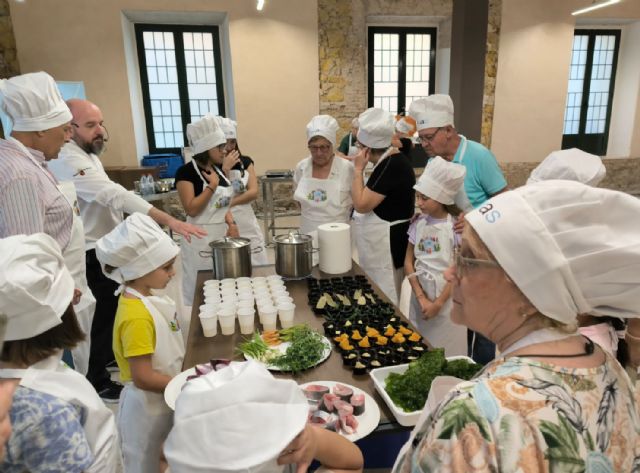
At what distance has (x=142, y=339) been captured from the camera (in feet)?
5.24

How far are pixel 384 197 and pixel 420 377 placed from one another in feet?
5.43

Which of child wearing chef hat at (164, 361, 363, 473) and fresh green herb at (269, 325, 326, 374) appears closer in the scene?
child wearing chef hat at (164, 361, 363, 473)

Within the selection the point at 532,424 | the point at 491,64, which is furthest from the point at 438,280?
the point at 491,64

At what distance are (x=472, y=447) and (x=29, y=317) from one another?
998mm

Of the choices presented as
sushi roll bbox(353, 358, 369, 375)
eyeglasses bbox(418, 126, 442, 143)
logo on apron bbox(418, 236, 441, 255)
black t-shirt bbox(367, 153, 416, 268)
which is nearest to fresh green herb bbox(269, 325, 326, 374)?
sushi roll bbox(353, 358, 369, 375)

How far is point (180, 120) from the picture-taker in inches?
283

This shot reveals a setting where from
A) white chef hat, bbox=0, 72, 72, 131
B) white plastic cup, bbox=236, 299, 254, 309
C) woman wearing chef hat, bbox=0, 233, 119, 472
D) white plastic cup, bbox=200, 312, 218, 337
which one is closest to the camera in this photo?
woman wearing chef hat, bbox=0, 233, 119, 472

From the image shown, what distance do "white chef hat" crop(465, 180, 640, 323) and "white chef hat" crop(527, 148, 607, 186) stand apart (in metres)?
1.17

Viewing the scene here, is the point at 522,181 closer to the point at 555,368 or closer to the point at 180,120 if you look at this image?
the point at 180,120

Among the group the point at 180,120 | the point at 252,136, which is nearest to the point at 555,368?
the point at 252,136

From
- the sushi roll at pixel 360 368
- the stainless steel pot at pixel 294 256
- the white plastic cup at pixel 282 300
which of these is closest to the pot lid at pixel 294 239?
the stainless steel pot at pixel 294 256

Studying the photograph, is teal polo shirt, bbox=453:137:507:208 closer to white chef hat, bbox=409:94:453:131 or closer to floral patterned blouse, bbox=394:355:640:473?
white chef hat, bbox=409:94:453:131

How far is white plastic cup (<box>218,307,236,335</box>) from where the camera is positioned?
1851 millimetres

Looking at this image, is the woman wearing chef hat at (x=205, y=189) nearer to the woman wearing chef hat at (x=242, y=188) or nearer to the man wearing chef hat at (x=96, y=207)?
the woman wearing chef hat at (x=242, y=188)
